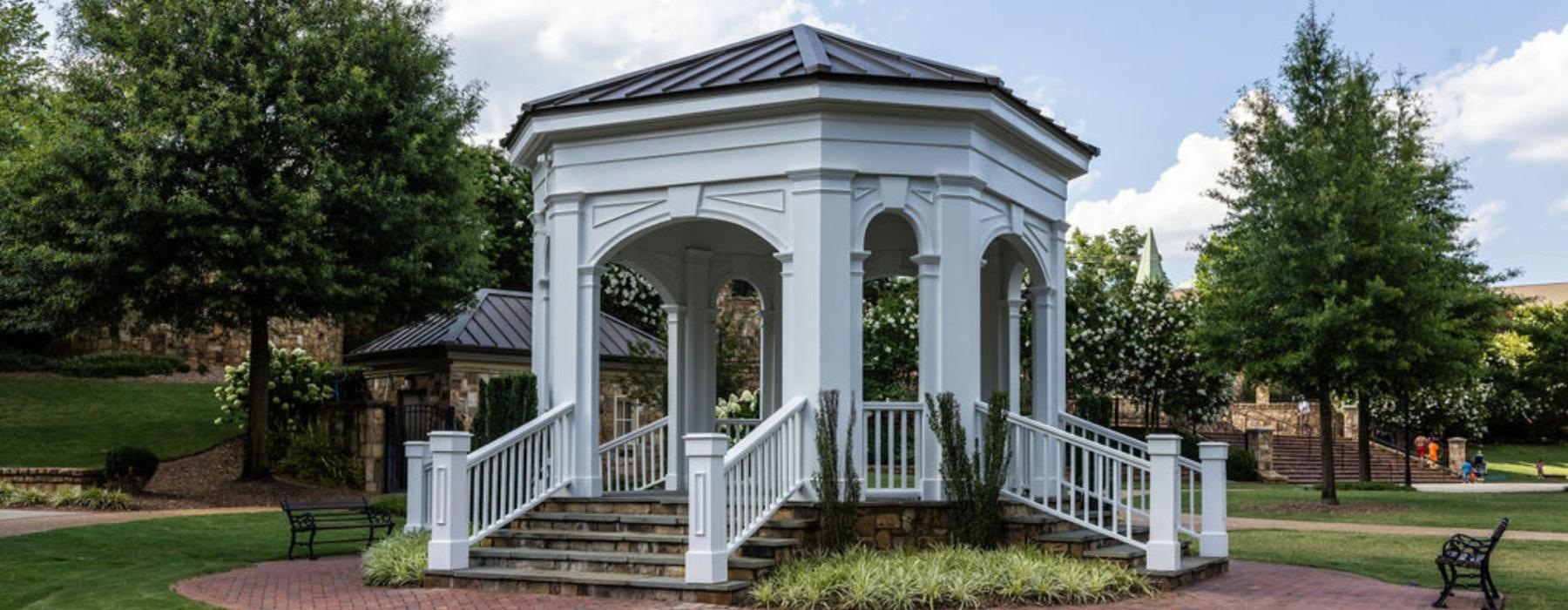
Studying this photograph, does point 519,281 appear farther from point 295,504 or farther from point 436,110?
point 295,504

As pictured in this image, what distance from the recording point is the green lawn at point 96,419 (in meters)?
26.9

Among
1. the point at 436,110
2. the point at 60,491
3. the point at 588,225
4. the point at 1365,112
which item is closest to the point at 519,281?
the point at 436,110

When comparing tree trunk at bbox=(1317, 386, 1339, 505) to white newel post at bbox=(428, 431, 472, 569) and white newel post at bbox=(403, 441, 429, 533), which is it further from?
white newel post at bbox=(428, 431, 472, 569)

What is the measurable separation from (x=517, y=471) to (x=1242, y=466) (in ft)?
89.9

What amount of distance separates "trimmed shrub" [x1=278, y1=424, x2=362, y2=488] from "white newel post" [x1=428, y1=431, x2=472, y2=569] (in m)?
15.8

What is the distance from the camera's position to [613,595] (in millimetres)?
10625

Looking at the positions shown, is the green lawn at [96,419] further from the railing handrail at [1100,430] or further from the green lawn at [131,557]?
the railing handrail at [1100,430]

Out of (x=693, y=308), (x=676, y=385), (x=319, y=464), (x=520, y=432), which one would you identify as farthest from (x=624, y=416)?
(x=520, y=432)

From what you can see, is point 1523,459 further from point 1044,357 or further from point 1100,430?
point 1044,357

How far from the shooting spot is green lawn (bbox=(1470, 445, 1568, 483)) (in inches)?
1674

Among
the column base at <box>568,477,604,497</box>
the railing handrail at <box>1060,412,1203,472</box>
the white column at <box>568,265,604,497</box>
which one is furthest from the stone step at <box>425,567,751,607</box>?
the railing handrail at <box>1060,412,1203,472</box>

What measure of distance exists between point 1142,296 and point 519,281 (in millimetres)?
18694

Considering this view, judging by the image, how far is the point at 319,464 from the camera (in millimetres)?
26953

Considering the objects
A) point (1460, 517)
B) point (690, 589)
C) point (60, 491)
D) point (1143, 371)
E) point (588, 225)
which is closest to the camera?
point (690, 589)
